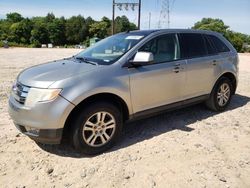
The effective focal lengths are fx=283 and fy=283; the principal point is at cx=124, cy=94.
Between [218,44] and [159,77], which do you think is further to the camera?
[218,44]

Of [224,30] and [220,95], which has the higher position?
[224,30]

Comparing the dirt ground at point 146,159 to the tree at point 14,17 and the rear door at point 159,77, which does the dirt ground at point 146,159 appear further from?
the tree at point 14,17

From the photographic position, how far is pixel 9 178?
11.2 feet

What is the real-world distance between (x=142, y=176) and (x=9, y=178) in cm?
161

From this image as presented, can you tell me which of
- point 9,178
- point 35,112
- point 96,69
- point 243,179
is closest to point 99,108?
point 96,69

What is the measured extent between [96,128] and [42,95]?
34.9 inches

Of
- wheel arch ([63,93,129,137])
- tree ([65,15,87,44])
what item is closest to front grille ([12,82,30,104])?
wheel arch ([63,93,129,137])

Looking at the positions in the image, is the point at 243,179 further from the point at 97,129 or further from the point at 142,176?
the point at 97,129

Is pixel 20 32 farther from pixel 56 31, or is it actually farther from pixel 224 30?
pixel 224 30

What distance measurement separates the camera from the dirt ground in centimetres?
339

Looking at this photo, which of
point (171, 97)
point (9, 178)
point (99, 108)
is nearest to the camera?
point (9, 178)

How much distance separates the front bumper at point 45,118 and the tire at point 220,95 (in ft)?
10.9

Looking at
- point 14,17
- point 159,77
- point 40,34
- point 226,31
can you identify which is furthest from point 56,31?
point 159,77

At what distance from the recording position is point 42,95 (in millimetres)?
3572
